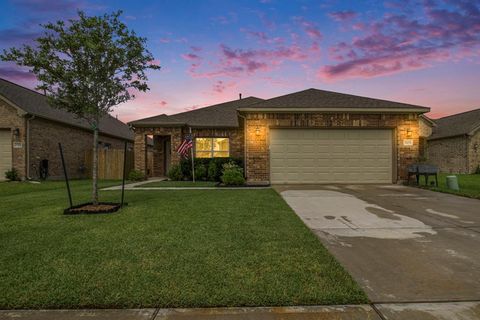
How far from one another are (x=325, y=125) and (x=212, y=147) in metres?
6.95

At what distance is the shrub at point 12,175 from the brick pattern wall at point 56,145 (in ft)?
Answer: 1.95

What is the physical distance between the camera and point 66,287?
2.41m

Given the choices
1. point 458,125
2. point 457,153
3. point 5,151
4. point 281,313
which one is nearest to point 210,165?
point 5,151

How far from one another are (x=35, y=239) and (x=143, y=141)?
11.9m

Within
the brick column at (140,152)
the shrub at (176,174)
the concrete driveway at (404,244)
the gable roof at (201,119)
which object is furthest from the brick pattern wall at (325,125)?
the brick column at (140,152)

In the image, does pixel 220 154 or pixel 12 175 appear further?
pixel 220 154

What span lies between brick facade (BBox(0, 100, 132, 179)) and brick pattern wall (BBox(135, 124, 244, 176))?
16.0ft

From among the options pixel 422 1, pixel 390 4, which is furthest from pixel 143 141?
pixel 422 1

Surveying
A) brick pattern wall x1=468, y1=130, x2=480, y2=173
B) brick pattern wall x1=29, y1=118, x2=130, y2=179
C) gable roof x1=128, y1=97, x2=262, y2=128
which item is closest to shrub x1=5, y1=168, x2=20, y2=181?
brick pattern wall x1=29, y1=118, x2=130, y2=179

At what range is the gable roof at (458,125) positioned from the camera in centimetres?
1981

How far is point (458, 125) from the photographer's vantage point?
858 inches

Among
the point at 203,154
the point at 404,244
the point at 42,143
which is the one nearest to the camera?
the point at 404,244

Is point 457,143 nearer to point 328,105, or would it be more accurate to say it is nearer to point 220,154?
point 328,105

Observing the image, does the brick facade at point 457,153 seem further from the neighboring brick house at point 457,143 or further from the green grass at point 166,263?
the green grass at point 166,263
